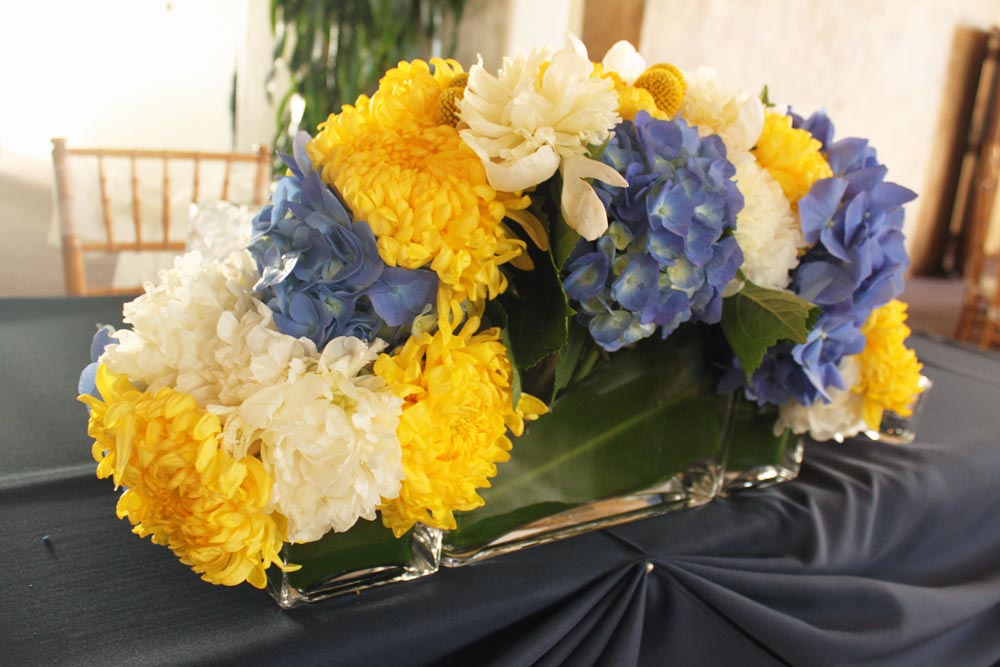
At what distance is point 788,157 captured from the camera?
2.31ft

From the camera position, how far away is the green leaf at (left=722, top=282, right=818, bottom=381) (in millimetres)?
634

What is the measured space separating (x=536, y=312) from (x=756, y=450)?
0.37m

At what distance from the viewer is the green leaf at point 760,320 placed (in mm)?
634

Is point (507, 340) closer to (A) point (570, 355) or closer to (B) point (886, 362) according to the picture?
(A) point (570, 355)

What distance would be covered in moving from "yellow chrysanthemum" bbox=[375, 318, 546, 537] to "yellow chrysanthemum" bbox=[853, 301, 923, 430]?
0.43m

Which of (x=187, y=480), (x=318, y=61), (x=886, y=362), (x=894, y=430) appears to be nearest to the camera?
(x=187, y=480)

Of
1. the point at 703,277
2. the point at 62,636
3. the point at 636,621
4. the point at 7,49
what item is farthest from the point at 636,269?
the point at 7,49

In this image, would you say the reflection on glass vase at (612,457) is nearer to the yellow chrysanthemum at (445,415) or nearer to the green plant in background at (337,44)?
the yellow chrysanthemum at (445,415)

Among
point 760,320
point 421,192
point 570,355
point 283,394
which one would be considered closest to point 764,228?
point 760,320

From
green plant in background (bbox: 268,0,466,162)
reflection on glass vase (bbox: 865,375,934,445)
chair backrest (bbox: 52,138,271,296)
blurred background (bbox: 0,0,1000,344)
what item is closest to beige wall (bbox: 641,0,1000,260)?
blurred background (bbox: 0,0,1000,344)

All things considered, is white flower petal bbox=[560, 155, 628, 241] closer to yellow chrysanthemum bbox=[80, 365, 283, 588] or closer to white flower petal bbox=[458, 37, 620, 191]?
white flower petal bbox=[458, 37, 620, 191]

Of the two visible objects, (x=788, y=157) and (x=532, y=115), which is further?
(x=788, y=157)

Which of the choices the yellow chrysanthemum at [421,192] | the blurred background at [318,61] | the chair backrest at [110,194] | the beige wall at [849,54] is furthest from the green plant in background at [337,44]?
the yellow chrysanthemum at [421,192]

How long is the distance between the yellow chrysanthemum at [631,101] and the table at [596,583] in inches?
14.4
